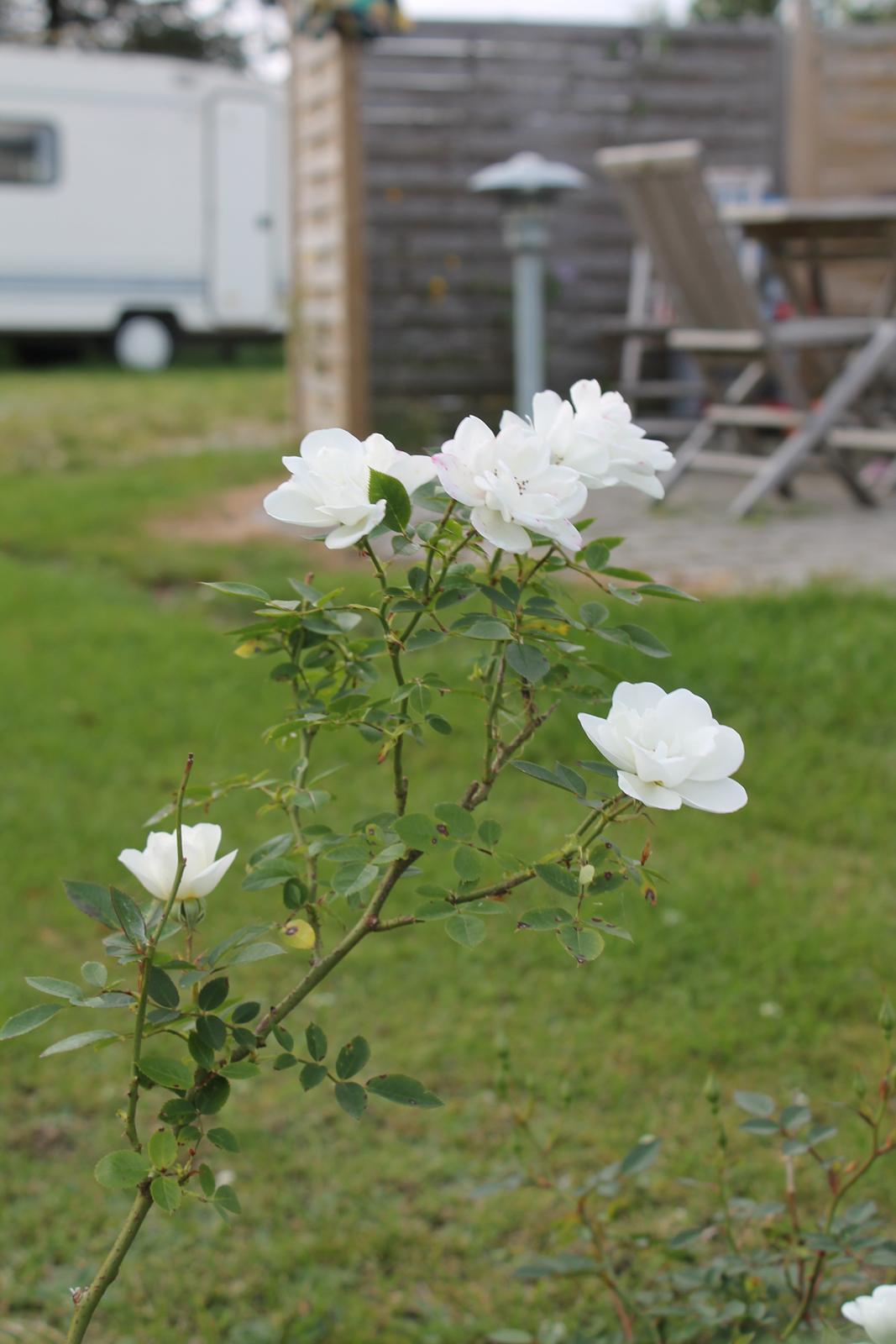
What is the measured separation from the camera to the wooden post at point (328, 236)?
6.27 metres

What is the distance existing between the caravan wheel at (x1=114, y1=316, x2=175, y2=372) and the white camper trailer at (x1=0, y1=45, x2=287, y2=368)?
0.01 m

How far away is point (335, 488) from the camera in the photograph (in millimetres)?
920

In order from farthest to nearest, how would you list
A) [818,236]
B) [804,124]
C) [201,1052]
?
[804,124] < [818,236] < [201,1052]

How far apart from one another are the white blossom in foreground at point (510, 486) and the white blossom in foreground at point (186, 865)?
28 centimetres

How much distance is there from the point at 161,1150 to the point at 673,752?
40cm

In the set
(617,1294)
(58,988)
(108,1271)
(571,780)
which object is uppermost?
(571,780)

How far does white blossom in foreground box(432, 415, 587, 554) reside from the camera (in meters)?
0.87

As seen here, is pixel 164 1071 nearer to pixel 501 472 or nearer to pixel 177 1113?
pixel 177 1113

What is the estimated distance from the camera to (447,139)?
7.18m

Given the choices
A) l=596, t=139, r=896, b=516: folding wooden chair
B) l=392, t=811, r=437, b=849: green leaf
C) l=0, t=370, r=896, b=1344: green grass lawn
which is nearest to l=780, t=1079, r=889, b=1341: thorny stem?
l=0, t=370, r=896, b=1344: green grass lawn

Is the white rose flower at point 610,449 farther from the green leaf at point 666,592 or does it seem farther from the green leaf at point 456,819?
the green leaf at point 456,819

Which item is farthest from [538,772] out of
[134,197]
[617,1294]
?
[134,197]

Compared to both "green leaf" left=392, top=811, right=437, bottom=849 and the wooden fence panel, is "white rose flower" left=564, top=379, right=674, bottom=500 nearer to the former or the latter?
"green leaf" left=392, top=811, right=437, bottom=849

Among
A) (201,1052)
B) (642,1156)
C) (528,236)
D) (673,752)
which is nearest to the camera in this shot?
(673,752)
